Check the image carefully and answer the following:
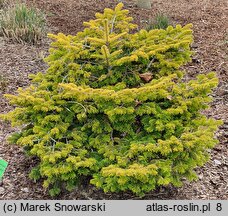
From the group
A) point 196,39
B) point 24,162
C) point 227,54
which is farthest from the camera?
point 196,39

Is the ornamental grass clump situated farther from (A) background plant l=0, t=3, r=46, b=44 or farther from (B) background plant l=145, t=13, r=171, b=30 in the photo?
(A) background plant l=0, t=3, r=46, b=44

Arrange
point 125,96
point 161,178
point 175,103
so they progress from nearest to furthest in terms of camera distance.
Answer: point 161,178 → point 125,96 → point 175,103

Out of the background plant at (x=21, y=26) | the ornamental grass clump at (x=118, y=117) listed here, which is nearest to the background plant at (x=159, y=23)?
the background plant at (x=21, y=26)

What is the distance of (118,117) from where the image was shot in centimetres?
316

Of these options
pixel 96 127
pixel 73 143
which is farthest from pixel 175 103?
pixel 73 143

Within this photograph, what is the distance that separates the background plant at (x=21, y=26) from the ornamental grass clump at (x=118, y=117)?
9.74 ft

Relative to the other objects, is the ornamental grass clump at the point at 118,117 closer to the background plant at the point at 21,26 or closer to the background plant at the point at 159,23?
the background plant at the point at 159,23

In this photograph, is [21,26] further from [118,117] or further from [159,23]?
[118,117]

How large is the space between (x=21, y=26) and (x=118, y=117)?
404cm

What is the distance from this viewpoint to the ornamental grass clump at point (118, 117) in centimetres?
295

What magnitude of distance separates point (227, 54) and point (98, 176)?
3705 mm

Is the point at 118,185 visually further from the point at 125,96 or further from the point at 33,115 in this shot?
the point at 33,115

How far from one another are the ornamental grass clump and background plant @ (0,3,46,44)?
117 inches

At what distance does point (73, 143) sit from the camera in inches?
125
